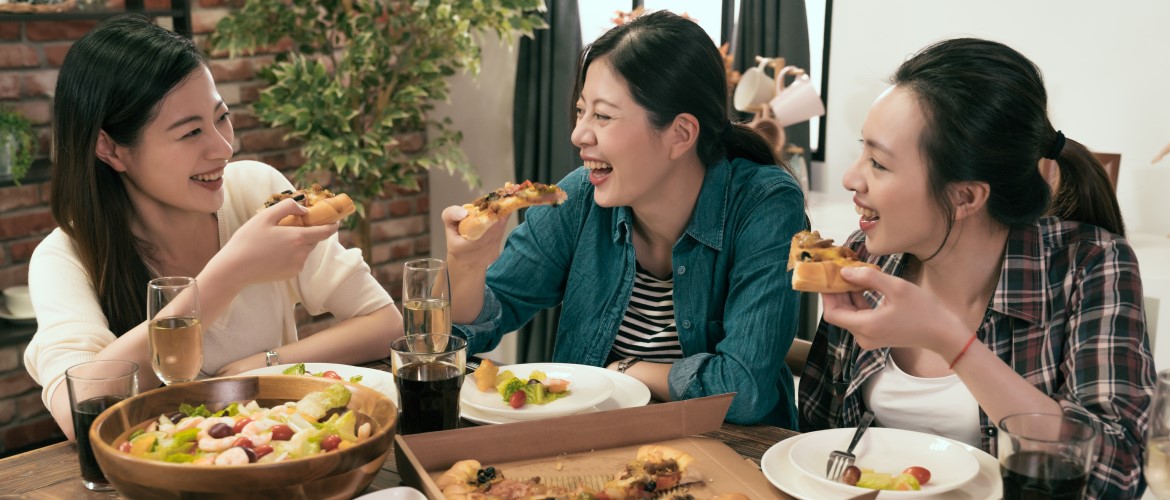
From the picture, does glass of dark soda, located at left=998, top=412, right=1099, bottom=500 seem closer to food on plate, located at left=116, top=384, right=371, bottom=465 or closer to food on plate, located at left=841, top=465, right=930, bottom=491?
food on plate, located at left=841, top=465, right=930, bottom=491

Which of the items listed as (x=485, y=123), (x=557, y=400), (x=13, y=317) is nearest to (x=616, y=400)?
(x=557, y=400)

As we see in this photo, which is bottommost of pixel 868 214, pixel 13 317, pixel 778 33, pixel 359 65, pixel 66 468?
pixel 13 317

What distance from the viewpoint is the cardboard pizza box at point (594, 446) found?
56.7 inches

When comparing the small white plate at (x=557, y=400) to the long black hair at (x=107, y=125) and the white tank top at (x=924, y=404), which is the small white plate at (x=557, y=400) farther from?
the long black hair at (x=107, y=125)

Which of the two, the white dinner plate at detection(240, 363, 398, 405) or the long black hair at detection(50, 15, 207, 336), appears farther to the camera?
the long black hair at detection(50, 15, 207, 336)

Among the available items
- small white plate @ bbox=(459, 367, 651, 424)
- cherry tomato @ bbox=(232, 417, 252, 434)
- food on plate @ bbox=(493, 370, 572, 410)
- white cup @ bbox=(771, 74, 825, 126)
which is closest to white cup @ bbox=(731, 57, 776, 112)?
white cup @ bbox=(771, 74, 825, 126)

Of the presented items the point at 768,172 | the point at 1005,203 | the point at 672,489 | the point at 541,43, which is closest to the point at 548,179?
the point at 541,43

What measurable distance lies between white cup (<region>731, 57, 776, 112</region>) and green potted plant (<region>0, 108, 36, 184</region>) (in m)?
2.35

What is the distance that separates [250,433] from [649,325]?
1.06 m

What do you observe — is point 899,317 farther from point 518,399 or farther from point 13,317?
point 13,317

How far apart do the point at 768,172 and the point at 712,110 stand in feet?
0.57

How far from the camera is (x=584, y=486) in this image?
1430 mm

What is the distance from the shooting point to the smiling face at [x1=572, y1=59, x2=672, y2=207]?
2.12 meters

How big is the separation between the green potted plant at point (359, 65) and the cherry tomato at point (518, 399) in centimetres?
223
